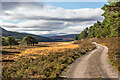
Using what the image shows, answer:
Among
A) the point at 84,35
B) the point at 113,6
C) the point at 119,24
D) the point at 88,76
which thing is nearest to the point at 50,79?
the point at 88,76

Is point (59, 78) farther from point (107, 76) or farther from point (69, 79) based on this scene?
point (107, 76)

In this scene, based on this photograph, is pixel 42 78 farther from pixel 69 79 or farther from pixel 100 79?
pixel 100 79

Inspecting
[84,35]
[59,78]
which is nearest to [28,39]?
[84,35]

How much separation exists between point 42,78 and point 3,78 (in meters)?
6.03

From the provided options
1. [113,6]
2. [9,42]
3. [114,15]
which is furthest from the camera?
[9,42]

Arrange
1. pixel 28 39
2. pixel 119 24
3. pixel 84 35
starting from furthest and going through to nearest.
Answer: pixel 84 35, pixel 28 39, pixel 119 24

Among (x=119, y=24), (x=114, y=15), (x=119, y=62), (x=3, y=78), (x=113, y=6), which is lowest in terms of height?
(x=3, y=78)

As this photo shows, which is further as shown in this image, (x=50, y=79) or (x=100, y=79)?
(x=50, y=79)

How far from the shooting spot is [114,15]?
892 inches

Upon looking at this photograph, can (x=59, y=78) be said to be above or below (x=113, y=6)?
below

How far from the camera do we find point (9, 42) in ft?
252

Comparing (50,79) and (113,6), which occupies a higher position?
(113,6)

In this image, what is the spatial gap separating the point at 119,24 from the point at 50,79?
2364 centimetres

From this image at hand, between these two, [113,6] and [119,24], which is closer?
[113,6]
